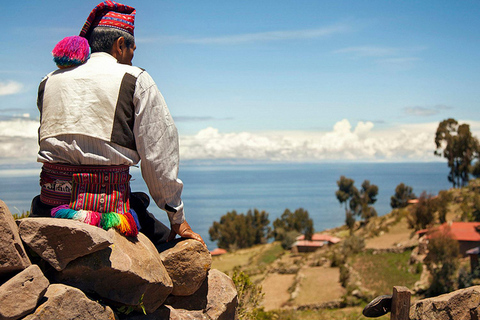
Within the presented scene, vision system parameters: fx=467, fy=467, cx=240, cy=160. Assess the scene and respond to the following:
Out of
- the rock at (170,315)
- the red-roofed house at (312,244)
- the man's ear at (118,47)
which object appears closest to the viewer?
the rock at (170,315)

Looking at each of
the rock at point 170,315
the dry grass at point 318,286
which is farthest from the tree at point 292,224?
the rock at point 170,315

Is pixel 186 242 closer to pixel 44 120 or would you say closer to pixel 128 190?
pixel 128 190

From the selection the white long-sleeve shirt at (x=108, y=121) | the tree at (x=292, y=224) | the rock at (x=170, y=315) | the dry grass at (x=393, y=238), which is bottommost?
the tree at (x=292, y=224)

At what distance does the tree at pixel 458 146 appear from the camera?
62.2m

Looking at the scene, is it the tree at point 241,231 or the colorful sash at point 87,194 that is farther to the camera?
the tree at point 241,231

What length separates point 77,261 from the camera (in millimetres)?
3111

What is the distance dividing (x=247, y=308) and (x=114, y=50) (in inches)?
171

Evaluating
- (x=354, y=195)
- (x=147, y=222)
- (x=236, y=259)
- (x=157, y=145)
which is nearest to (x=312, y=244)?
(x=236, y=259)

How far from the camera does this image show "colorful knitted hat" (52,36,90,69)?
356 cm

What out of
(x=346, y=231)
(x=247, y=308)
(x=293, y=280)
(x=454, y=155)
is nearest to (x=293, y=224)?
(x=346, y=231)

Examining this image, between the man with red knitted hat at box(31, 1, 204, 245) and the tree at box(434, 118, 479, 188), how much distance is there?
6558 cm

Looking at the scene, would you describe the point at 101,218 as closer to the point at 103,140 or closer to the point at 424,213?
the point at 103,140

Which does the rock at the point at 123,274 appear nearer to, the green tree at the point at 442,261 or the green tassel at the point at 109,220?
the green tassel at the point at 109,220

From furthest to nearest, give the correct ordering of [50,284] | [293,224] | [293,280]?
[293,224]
[293,280]
[50,284]
